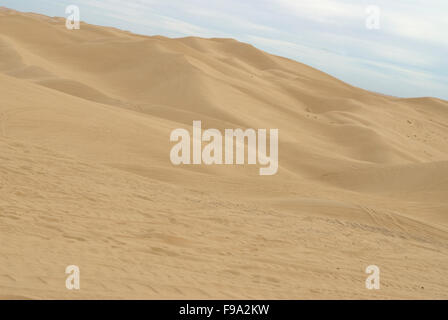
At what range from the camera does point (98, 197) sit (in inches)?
319

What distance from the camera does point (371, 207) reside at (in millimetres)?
10508

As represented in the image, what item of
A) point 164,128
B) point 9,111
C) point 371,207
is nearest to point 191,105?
point 164,128

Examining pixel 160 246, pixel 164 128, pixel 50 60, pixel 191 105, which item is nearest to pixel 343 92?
pixel 191 105

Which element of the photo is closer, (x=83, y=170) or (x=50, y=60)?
(x=83, y=170)

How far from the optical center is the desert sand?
5.49 m

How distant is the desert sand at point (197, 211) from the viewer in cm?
549

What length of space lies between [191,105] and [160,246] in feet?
54.8

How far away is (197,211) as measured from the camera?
848cm

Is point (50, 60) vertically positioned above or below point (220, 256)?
above

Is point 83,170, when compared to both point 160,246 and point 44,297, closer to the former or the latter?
point 160,246

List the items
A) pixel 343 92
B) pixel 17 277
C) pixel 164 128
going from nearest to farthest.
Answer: pixel 17 277
pixel 164 128
pixel 343 92
